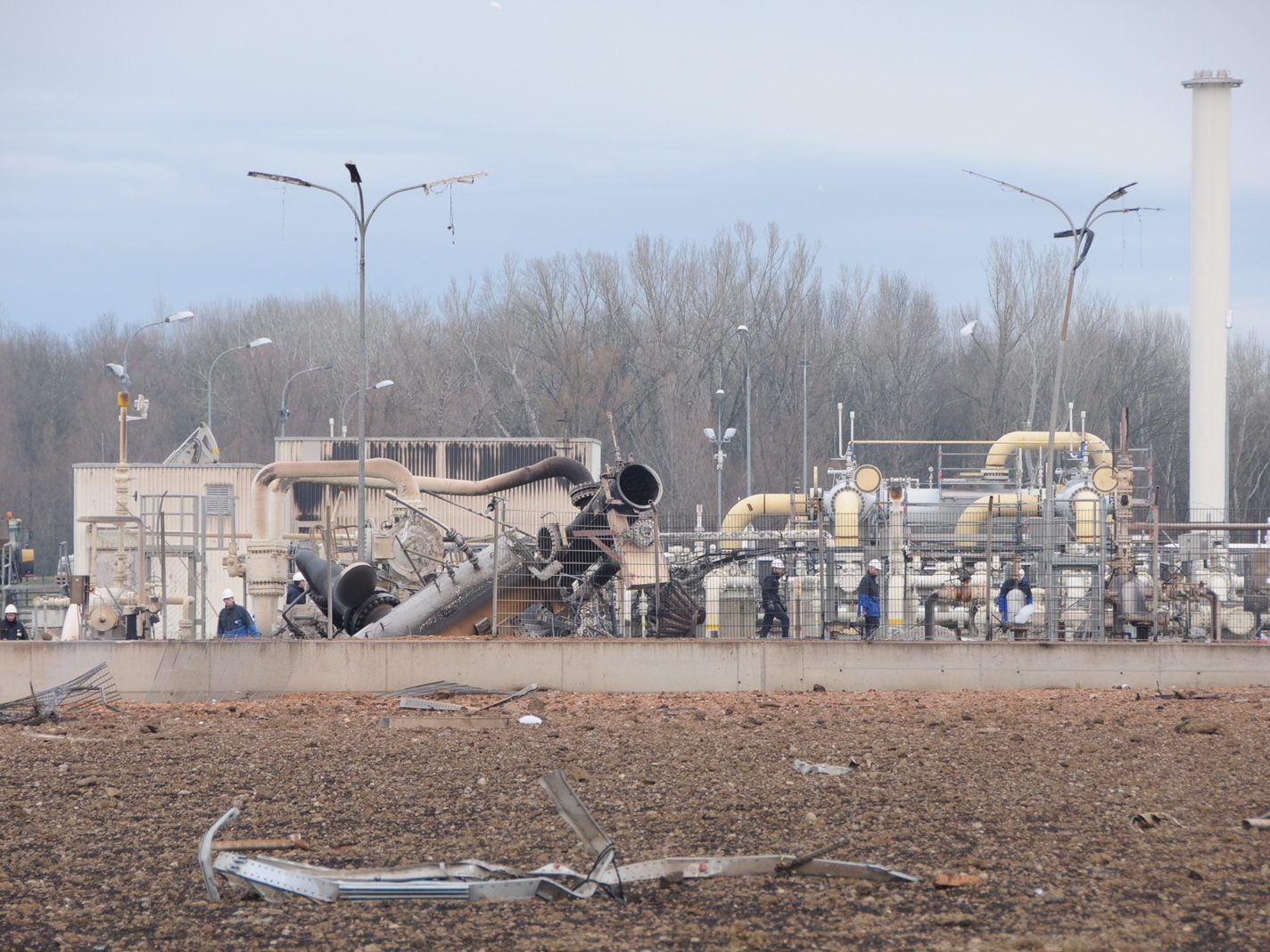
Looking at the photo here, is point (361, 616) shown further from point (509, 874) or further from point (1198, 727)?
point (509, 874)

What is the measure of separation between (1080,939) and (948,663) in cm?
1124

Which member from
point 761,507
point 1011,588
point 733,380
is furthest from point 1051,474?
point 733,380

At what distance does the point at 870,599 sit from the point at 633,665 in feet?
13.0

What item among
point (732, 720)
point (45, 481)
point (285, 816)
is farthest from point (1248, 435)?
point (285, 816)

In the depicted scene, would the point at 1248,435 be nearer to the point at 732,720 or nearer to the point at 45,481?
the point at 45,481

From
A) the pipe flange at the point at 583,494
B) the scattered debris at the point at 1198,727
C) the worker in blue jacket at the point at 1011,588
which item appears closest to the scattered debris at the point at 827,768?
the scattered debris at the point at 1198,727

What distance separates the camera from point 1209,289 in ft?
162

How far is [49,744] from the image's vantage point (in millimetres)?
14398

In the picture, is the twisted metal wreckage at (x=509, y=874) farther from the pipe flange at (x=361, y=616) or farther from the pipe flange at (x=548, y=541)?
the pipe flange at (x=361, y=616)

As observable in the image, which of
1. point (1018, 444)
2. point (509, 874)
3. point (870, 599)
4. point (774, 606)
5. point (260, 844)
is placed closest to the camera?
point (509, 874)

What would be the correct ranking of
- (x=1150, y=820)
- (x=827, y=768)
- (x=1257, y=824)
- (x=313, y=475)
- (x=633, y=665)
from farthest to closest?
(x=313, y=475) → (x=633, y=665) → (x=827, y=768) → (x=1150, y=820) → (x=1257, y=824)

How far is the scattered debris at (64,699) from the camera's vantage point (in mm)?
16312

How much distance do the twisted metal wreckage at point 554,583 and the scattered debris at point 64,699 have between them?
9.07 feet

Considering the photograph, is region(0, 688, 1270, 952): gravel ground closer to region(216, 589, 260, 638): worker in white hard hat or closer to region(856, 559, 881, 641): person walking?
region(856, 559, 881, 641): person walking
